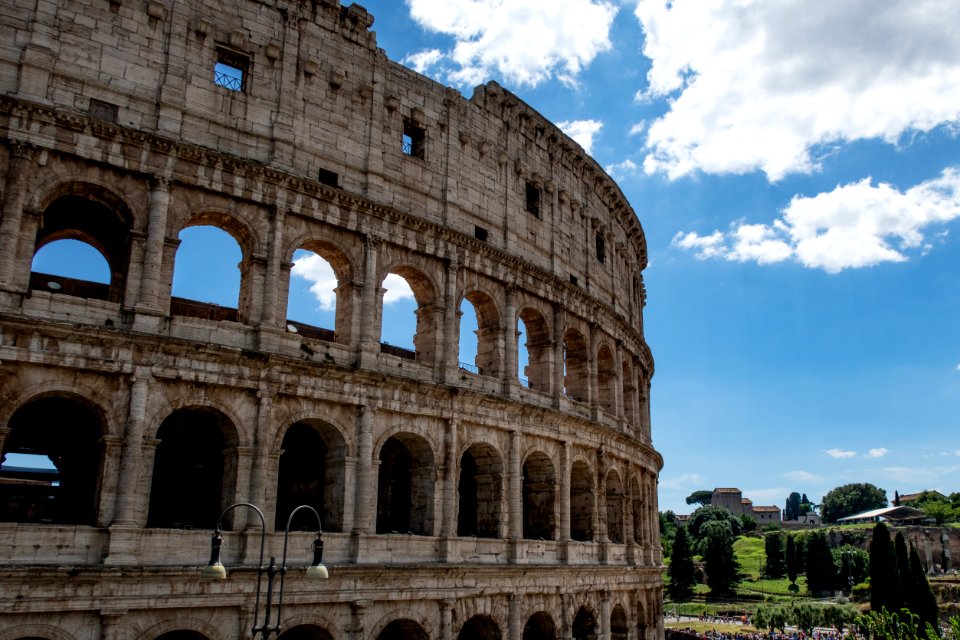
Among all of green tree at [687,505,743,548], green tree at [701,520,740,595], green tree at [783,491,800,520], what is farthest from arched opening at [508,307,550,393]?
green tree at [783,491,800,520]

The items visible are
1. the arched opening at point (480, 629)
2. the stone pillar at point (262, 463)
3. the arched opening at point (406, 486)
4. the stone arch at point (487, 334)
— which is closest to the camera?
the stone pillar at point (262, 463)

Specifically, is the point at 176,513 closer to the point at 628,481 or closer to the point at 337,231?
the point at 337,231

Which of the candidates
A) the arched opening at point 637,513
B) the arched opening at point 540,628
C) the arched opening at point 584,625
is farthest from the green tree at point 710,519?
the arched opening at point 540,628

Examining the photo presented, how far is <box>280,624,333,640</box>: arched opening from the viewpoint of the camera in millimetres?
17886

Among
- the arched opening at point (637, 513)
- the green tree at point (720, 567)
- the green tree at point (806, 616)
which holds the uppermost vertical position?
the arched opening at point (637, 513)

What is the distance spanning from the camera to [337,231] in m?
20.2

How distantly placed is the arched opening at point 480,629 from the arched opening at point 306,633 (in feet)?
15.6

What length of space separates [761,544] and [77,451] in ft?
359

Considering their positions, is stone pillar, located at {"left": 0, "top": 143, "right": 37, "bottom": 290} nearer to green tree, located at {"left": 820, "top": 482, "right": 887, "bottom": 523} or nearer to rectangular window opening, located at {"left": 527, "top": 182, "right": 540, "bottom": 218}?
rectangular window opening, located at {"left": 527, "top": 182, "right": 540, "bottom": 218}

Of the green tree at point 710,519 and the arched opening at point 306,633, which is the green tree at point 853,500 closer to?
the green tree at point 710,519

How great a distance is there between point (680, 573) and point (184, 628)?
73003 mm

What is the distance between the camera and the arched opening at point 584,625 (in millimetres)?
25359

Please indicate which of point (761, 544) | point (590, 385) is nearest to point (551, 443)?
point (590, 385)

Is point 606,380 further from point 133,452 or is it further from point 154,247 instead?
point 133,452
